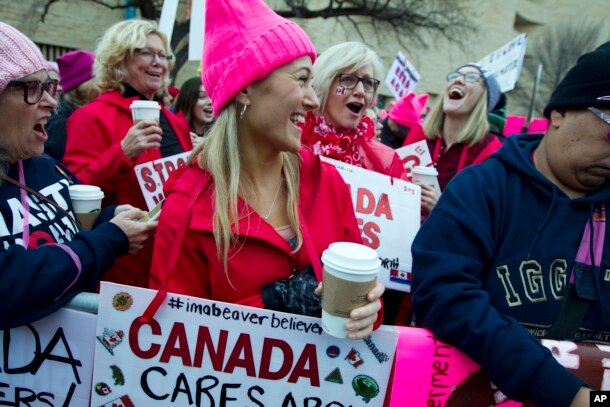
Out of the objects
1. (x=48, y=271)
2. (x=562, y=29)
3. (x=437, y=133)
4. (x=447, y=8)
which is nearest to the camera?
→ (x=48, y=271)

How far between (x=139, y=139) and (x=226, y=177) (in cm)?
118

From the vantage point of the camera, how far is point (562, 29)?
33094 millimetres

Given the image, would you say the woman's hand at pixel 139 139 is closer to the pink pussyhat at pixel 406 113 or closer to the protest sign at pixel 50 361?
the protest sign at pixel 50 361

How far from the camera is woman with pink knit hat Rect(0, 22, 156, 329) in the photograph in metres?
1.61

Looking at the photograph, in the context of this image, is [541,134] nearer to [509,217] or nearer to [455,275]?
[509,217]

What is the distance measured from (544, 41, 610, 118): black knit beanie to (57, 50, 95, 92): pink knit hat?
3881mm

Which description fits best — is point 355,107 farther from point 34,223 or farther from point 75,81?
point 75,81

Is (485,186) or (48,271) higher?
(485,186)

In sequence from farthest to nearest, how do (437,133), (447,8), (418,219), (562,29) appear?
(562,29) → (447,8) → (437,133) → (418,219)

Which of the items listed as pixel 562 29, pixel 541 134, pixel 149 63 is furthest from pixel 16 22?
pixel 562 29

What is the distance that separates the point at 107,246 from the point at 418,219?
175 centimetres

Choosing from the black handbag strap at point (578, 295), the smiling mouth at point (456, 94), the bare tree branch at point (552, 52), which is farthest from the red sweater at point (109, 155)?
the bare tree branch at point (552, 52)

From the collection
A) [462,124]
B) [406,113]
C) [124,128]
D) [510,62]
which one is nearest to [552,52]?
[510,62]

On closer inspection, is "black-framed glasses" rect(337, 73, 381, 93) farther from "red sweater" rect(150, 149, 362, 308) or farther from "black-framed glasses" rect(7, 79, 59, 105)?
"black-framed glasses" rect(7, 79, 59, 105)
